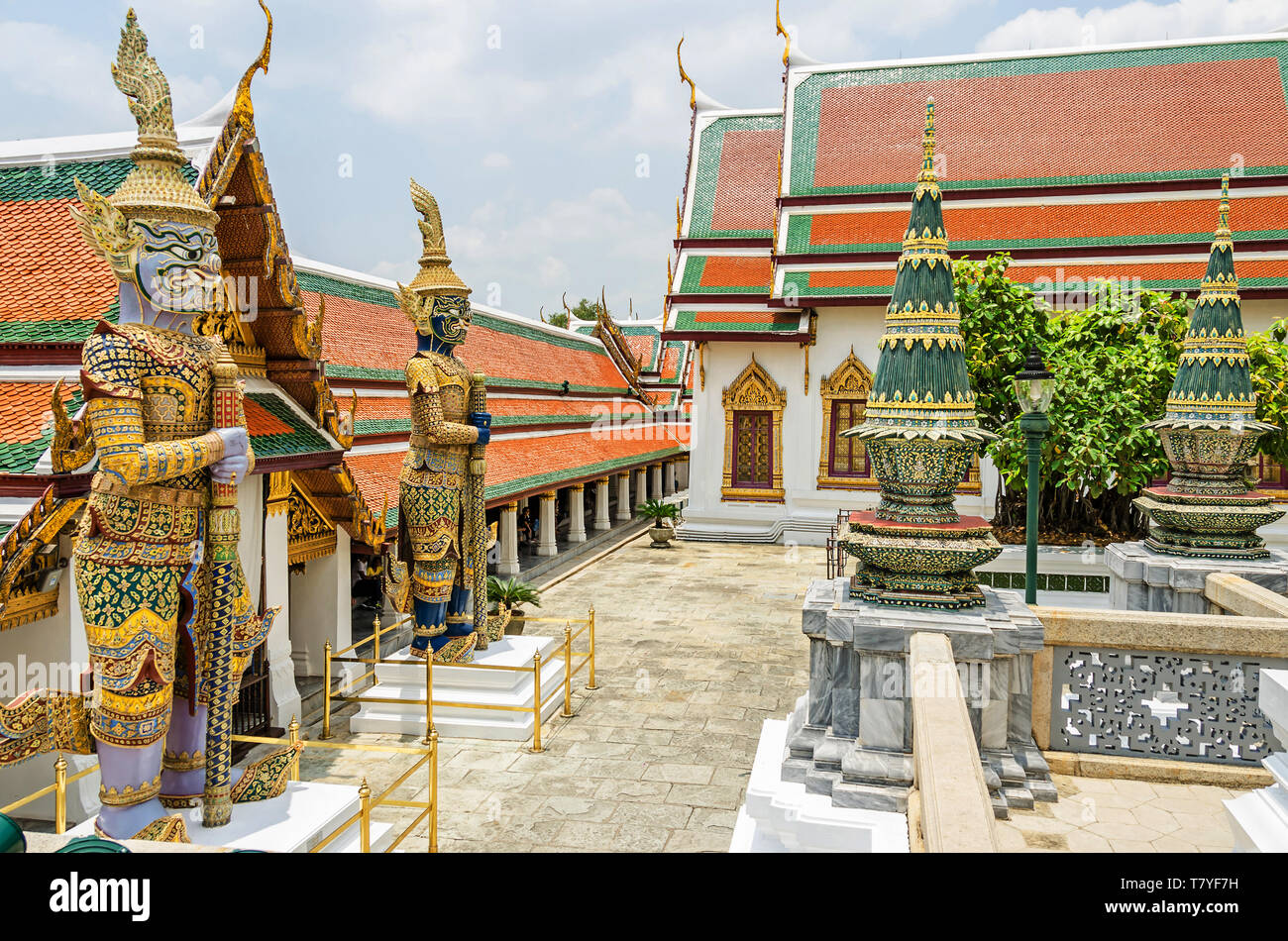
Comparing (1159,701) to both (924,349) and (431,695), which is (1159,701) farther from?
(431,695)

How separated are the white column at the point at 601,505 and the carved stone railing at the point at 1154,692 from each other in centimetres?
1833

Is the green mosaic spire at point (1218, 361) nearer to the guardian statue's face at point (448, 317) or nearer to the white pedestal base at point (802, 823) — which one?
the white pedestal base at point (802, 823)

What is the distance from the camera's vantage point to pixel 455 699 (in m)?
9.09

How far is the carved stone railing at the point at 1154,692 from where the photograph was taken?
5562mm

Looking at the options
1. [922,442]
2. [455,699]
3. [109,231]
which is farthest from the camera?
[455,699]

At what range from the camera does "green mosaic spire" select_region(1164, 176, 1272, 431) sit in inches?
324

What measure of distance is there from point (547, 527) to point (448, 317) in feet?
35.1

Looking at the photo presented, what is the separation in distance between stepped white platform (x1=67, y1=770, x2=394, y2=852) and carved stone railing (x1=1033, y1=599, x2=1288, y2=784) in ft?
15.6

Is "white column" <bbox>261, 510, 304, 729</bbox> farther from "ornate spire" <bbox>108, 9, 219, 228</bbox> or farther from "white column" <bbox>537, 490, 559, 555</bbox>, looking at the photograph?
"white column" <bbox>537, 490, 559, 555</bbox>

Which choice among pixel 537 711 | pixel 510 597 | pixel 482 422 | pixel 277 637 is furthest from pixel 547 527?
pixel 537 711

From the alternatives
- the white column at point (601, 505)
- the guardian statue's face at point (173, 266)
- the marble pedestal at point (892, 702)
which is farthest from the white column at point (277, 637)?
the white column at point (601, 505)

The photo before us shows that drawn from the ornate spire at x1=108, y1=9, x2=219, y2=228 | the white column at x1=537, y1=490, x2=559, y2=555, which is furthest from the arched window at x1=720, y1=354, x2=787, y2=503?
the ornate spire at x1=108, y1=9, x2=219, y2=228

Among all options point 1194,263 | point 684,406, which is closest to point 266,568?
point 1194,263
